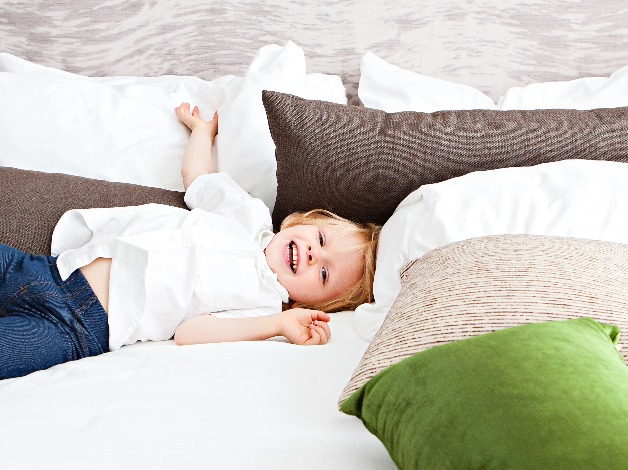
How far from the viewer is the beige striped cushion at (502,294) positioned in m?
0.72

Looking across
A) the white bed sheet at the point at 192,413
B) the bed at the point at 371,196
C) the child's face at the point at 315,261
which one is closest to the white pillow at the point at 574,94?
the bed at the point at 371,196

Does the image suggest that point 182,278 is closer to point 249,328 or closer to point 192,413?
point 249,328

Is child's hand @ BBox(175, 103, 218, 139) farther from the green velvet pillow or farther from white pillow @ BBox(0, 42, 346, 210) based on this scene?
the green velvet pillow

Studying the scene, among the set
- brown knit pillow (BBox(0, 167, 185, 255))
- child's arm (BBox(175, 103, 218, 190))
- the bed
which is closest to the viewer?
the bed

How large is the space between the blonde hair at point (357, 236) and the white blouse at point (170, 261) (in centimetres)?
9

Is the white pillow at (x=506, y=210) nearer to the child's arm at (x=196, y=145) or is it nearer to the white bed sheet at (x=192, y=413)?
the white bed sheet at (x=192, y=413)

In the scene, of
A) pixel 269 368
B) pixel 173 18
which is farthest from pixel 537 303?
pixel 173 18

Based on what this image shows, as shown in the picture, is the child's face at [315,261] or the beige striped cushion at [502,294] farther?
the child's face at [315,261]

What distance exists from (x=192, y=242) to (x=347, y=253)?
0.31 metres

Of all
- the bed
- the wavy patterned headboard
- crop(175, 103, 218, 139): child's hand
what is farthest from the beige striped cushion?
the wavy patterned headboard

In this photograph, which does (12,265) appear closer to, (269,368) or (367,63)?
(269,368)

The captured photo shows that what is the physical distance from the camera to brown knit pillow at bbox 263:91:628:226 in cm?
120

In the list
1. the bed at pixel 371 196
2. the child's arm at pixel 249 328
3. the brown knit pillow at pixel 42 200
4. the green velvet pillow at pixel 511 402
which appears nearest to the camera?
the green velvet pillow at pixel 511 402

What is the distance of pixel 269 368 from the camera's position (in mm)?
924
